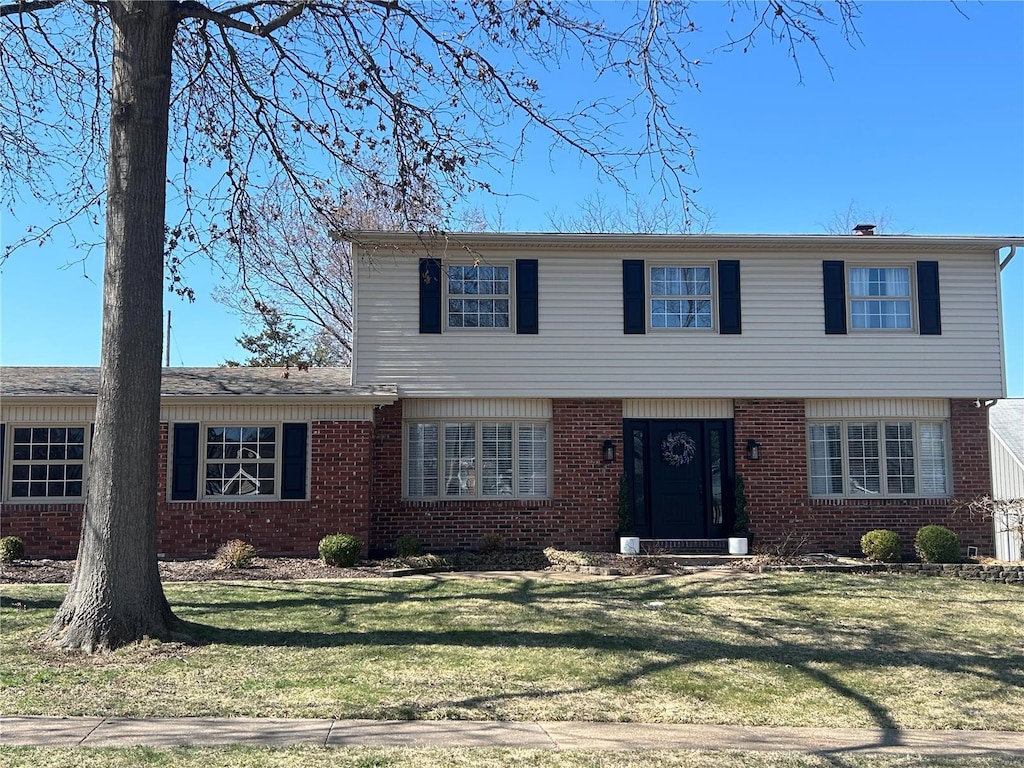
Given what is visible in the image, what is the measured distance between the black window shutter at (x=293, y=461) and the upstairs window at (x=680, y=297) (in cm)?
630

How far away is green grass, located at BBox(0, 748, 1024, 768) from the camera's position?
5.09 metres

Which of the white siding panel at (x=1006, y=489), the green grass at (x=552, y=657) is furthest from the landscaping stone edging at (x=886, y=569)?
the green grass at (x=552, y=657)

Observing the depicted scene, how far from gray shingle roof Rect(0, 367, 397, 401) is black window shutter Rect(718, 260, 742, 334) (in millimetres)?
5766

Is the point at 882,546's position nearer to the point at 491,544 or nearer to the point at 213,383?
the point at 491,544

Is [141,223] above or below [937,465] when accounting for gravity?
above

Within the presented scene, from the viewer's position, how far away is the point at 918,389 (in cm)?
1487

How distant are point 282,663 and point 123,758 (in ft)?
8.00

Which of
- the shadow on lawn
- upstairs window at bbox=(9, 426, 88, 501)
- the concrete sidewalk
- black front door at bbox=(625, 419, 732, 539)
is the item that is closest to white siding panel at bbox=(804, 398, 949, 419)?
black front door at bbox=(625, 419, 732, 539)

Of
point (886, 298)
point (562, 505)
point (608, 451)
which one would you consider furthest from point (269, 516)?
point (886, 298)

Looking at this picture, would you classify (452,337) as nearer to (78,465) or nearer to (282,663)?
(78,465)

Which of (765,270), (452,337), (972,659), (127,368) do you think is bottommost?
(972,659)

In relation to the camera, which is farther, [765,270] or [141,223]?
[765,270]

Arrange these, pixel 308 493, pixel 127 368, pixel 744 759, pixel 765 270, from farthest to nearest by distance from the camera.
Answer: pixel 765 270, pixel 308 493, pixel 127 368, pixel 744 759

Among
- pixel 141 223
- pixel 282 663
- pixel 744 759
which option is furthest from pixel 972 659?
pixel 141 223
